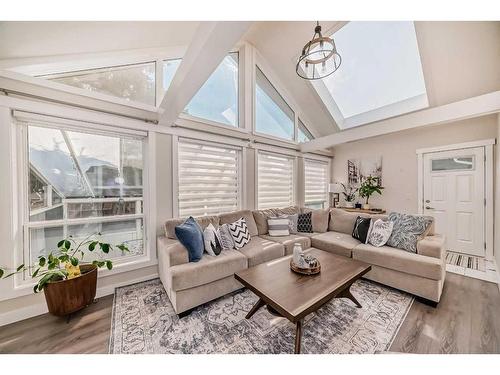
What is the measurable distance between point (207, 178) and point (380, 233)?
2.65 meters

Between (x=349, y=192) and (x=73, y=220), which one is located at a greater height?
(x=349, y=192)

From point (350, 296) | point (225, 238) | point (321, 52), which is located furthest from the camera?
point (225, 238)

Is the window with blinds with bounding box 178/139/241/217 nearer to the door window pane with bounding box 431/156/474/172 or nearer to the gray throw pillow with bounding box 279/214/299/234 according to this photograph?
the gray throw pillow with bounding box 279/214/299/234

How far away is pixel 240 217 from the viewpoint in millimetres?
3057

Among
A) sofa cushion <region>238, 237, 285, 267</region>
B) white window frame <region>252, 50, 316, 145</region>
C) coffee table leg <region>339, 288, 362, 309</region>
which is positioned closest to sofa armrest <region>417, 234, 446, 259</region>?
coffee table leg <region>339, 288, 362, 309</region>

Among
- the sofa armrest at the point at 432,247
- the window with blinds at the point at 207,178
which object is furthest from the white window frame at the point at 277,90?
the sofa armrest at the point at 432,247

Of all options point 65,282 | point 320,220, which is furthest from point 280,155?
point 65,282

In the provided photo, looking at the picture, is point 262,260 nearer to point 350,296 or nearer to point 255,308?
point 255,308

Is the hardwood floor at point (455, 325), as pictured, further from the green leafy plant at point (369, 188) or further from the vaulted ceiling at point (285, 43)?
the vaulted ceiling at point (285, 43)

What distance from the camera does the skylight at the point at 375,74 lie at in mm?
2963

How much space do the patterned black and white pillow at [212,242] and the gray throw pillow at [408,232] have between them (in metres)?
2.23
